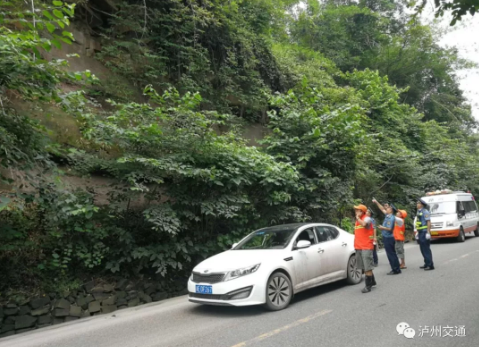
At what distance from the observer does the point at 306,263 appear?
22.7 ft

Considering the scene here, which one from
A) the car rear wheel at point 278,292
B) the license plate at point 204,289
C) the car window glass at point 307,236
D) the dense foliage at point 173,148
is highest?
the dense foliage at point 173,148

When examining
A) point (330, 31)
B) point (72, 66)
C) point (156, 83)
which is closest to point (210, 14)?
point (156, 83)

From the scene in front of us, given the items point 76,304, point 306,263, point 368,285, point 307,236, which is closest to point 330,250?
point 307,236

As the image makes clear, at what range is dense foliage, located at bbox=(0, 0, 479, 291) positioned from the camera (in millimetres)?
6426

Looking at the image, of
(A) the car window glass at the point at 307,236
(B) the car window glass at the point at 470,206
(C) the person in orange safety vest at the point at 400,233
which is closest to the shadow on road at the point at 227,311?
(A) the car window glass at the point at 307,236

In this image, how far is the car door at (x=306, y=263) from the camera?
6.73m

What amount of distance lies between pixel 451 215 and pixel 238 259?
542 inches

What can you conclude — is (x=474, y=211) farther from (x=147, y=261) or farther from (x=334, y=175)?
(x=147, y=261)

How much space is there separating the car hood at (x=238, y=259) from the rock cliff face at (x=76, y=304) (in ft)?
6.83

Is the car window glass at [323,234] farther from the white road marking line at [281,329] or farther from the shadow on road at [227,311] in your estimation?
the shadow on road at [227,311]

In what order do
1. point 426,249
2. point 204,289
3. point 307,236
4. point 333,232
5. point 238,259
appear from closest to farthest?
1. point 204,289
2. point 238,259
3. point 307,236
4. point 333,232
5. point 426,249

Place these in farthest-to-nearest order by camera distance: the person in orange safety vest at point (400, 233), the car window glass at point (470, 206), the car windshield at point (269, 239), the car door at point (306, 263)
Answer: the car window glass at point (470, 206)
the person in orange safety vest at point (400, 233)
the car windshield at point (269, 239)
the car door at point (306, 263)

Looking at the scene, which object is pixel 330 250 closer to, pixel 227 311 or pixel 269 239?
pixel 269 239

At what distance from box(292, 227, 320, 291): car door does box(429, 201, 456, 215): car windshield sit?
1204 cm
